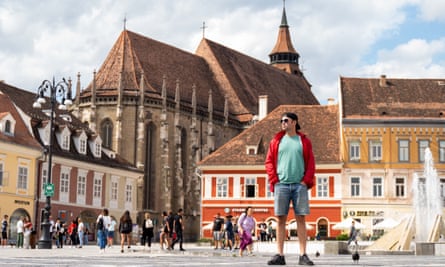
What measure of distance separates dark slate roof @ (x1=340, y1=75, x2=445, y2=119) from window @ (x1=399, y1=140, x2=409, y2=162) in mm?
1599

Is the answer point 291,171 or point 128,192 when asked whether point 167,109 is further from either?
point 291,171

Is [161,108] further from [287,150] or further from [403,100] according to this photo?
[287,150]

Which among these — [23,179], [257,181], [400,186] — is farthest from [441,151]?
[23,179]

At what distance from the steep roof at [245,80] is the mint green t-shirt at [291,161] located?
63.4m

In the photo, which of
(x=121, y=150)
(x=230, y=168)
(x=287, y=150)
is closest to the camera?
(x=287, y=150)

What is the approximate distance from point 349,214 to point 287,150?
35.8m

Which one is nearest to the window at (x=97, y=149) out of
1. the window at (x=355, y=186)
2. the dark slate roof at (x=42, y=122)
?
the dark slate roof at (x=42, y=122)

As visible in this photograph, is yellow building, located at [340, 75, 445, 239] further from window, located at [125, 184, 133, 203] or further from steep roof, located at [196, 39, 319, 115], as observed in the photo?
steep roof, located at [196, 39, 319, 115]

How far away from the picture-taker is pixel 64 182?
43.4m

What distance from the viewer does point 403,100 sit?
4759 centimetres

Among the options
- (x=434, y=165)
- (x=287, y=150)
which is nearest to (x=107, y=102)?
(x=434, y=165)

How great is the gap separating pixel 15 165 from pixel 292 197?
99.8ft

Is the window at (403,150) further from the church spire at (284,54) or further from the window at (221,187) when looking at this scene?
the church spire at (284,54)

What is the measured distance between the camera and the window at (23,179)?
131 ft
